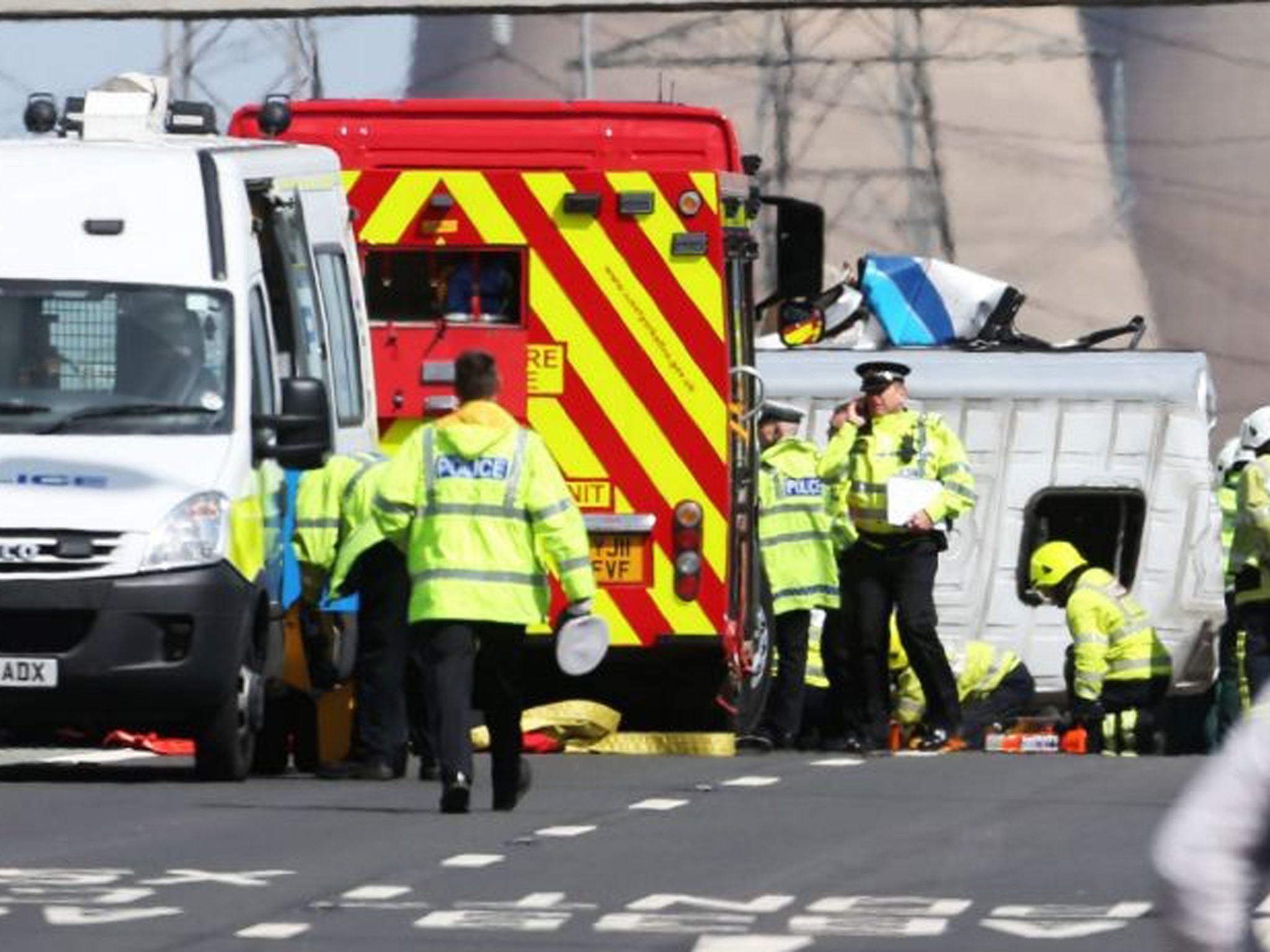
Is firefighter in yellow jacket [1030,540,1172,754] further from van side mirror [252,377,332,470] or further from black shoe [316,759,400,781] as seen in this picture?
van side mirror [252,377,332,470]

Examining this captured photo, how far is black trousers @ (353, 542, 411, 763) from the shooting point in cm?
1681

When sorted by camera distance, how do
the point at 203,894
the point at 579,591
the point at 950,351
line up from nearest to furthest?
the point at 203,894 < the point at 579,591 < the point at 950,351

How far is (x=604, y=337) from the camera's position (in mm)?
19422

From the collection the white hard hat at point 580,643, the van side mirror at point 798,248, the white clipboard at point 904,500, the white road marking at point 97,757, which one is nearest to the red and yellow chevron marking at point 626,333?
the white clipboard at point 904,500

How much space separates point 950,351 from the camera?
25.7 meters

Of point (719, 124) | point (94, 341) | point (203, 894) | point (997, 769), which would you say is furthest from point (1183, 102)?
point (203, 894)

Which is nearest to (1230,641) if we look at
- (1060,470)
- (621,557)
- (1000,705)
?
(1000,705)

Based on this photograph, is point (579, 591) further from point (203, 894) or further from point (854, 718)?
point (854, 718)

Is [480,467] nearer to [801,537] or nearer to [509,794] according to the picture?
[509,794]

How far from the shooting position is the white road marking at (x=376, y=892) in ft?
37.6

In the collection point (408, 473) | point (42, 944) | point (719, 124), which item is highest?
point (719, 124)

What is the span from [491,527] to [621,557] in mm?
4910

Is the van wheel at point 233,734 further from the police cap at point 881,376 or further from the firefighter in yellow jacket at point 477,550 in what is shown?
the police cap at point 881,376

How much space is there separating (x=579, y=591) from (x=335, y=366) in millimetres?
3790
